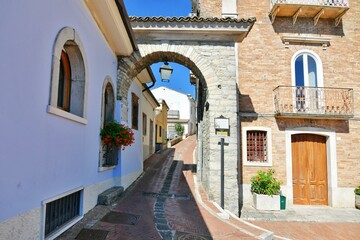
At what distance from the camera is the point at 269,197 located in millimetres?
8859

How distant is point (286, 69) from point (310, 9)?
105 inches

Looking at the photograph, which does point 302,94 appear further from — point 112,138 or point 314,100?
point 112,138

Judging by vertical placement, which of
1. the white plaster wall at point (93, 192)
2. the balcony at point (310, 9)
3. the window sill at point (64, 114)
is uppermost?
the balcony at point (310, 9)

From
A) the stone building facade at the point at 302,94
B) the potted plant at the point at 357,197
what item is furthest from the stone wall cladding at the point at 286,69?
the potted plant at the point at 357,197

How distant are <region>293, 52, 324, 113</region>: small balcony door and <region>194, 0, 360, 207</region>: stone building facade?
0.12ft

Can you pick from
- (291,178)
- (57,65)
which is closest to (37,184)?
(57,65)

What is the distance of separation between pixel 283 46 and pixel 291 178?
220 inches

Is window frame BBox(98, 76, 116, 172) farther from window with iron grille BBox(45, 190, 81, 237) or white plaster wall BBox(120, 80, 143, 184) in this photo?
window with iron grille BBox(45, 190, 81, 237)

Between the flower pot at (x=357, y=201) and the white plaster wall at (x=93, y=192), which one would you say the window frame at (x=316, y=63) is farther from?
the white plaster wall at (x=93, y=192)

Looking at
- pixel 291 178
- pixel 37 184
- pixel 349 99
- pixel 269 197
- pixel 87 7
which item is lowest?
pixel 269 197

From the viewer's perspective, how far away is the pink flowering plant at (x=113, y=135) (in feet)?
19.2

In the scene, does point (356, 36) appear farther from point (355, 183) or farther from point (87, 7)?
point (87, 7)

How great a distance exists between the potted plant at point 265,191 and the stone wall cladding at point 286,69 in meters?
0.50

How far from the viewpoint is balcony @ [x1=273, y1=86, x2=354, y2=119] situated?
978 centimetres
